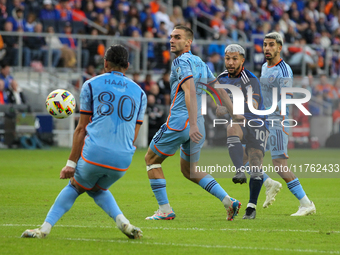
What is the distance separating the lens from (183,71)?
277 inches

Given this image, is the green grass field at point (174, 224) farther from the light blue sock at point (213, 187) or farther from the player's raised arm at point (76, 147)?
the player's raised arm at point (76, 147)

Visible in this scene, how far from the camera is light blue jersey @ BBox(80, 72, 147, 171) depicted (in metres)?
5.46

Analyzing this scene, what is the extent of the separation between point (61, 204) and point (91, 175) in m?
0.42

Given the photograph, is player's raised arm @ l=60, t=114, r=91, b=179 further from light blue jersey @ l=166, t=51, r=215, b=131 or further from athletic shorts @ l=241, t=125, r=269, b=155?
athletic shorts @ l=241, t=125, r=269, b=155

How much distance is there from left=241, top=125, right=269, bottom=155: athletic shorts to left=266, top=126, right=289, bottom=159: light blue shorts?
1.63 feet

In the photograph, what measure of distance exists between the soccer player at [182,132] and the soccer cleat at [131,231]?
5.03 feet

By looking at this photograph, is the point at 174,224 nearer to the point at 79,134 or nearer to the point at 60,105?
the point at 79,134

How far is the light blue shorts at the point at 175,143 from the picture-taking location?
7.20 metres

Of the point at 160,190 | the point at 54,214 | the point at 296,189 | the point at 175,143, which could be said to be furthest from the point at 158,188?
the point at 54,214

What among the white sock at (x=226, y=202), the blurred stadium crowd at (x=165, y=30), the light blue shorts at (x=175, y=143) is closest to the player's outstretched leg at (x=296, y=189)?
the white sock at (x=226, y=202)

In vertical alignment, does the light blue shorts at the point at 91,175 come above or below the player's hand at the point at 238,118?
below

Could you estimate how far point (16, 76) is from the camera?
69.4ft

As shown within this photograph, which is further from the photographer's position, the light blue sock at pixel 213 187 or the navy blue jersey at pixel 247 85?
the navy blue jersey at pixel 247 85

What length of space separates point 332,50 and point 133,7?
8.95m
